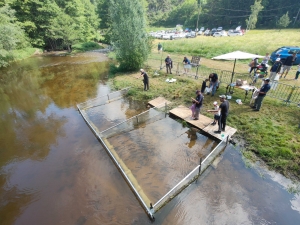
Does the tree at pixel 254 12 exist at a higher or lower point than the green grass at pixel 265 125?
higher

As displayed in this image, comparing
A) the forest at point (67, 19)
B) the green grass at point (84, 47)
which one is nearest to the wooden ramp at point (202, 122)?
the forest at point (67, 19)

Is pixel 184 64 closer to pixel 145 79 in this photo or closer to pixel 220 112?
pixel 145 79

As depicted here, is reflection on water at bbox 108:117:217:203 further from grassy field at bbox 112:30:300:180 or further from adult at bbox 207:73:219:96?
adult at bbox 207:73:219:96

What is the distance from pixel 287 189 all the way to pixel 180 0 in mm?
121507

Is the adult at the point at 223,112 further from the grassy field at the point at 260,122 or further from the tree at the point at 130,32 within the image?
the tree at the point at 130,32

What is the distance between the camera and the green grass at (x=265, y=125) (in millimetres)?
5496

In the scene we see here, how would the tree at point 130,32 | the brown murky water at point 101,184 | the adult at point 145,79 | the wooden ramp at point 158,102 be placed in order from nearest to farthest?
the brown murky water at point 101,184 → the wooden ramp at point 158,102 → the adult at point 145,79 → the tree at point 130,32

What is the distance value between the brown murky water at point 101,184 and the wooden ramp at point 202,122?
0.50 m

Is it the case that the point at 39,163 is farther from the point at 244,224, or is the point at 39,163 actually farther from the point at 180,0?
the point at 180,0

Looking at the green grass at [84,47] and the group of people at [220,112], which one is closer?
the group of people at [220,112]

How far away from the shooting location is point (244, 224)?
402 centimetres

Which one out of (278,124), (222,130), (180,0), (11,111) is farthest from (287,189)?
(180,0)

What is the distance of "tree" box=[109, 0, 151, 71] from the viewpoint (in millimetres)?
14125

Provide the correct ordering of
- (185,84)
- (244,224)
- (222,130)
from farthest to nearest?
(185,84)
(222,130)
(244,224)
